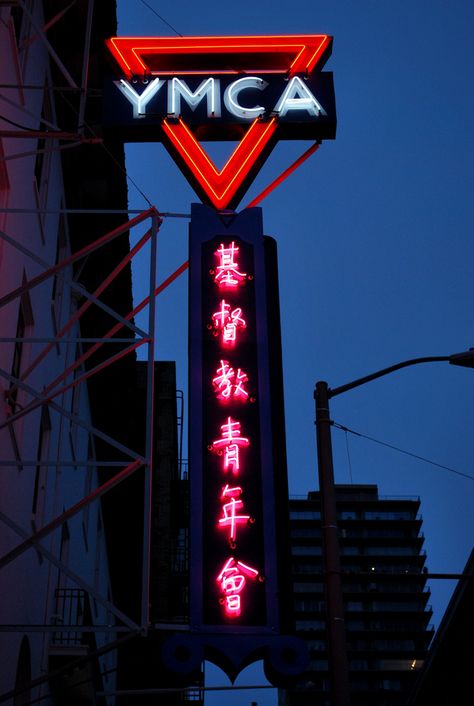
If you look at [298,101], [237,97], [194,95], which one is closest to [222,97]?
[237,97]

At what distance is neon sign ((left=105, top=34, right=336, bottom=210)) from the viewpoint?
17250 millimetres

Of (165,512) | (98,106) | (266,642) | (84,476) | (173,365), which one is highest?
(173,365)

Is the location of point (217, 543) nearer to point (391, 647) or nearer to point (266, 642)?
point (266, 642)

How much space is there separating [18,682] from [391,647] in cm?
9740

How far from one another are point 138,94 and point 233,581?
10134mm

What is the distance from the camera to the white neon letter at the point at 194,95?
58.5 ft

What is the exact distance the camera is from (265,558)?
12031 millimetres

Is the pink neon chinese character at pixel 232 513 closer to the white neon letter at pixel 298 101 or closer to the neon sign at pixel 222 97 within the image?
the neon sign at pixel 222 97

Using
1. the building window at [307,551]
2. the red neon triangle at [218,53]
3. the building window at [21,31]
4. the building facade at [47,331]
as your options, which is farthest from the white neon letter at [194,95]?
the building window at [307,551]

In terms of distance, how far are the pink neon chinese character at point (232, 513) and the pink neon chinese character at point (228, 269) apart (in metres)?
3.49

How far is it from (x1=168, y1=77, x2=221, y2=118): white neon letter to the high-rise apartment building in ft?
250

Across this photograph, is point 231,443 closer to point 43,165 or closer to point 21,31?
point 21,31

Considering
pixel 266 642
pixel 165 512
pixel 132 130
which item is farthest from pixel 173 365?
pixel 266 642

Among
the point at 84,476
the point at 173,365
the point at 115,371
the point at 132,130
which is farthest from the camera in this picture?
the point at 173,365
